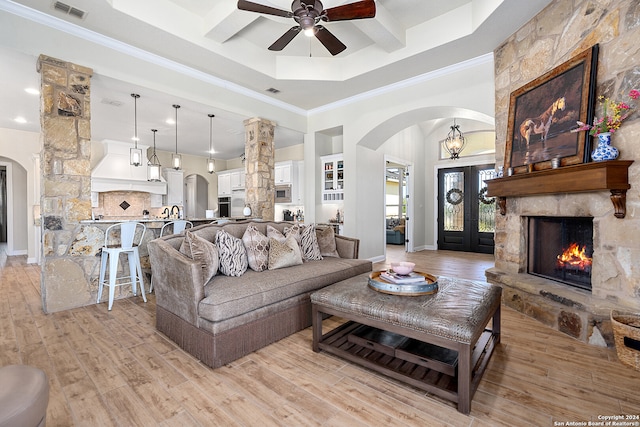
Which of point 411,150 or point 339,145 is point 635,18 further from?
point 411,150

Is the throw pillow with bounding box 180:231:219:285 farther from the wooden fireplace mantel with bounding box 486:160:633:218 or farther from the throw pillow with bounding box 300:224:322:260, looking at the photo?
the wooden fireplace mantel with bounding box 486:160:633:218

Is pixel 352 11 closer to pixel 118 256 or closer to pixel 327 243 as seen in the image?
pixel 327 243

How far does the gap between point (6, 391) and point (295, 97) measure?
5.28 metres

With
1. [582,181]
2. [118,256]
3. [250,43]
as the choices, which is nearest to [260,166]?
[250,43]

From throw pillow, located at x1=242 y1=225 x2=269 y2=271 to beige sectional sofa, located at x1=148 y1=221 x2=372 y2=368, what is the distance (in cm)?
9

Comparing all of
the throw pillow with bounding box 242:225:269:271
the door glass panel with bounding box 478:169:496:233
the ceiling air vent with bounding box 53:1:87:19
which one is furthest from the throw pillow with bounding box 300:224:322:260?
the door glass panel with bounding box 478:169:496:233

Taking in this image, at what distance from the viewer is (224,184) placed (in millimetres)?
9688

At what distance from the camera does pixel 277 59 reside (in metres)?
4.64

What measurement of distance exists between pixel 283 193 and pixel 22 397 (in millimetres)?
6696

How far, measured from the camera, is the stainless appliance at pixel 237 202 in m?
9.11

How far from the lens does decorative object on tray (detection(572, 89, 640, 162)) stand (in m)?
2.32

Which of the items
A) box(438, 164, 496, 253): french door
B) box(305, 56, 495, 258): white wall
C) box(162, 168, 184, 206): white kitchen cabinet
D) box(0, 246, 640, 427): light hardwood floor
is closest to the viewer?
box(0, 246, 640, 427): light hardwood floor

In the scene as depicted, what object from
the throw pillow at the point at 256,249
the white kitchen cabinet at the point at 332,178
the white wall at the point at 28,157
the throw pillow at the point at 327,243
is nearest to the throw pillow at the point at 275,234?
the throw pillow at the point at 256,249

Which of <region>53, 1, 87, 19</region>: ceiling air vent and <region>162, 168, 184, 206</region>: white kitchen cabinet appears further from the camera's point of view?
<region>162, 168, 184, 206</region>: white kitchen cabinet
